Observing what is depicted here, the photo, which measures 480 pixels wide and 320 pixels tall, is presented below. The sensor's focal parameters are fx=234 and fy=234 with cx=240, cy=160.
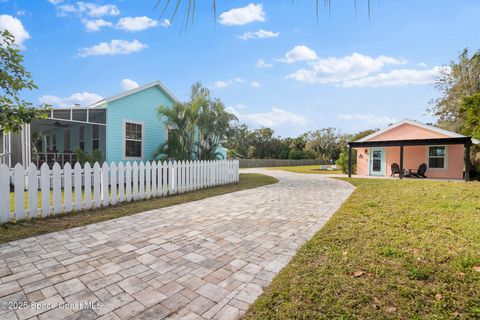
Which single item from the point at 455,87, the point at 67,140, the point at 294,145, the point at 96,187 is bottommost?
the point at 96,187

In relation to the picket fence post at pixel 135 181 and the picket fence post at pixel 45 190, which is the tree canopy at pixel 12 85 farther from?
the picket fence post at pixel 135 181

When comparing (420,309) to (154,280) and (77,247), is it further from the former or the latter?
(77,247)

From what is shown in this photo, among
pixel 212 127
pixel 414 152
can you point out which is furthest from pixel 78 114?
pixel 414 152

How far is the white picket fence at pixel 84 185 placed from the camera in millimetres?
4324

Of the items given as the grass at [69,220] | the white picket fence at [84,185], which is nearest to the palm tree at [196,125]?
the white picket fence at [84,185]

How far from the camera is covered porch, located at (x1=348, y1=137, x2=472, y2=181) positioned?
43.6 feet

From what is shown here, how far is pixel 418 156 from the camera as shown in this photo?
15.5m

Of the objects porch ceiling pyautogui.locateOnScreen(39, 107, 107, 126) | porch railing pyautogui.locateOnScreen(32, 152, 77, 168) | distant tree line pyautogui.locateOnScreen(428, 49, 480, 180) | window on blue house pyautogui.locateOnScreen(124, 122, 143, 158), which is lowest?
porch railing pyautogui.locateOnScreen(32, 152, 77, 168)

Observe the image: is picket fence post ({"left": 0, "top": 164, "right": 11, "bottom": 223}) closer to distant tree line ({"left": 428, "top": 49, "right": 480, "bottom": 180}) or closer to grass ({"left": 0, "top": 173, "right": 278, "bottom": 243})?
grass ({"left": 0, "top": 173, "right": 278, "bottom": 243})

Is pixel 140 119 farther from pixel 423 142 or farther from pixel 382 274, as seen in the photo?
pixel 423 142

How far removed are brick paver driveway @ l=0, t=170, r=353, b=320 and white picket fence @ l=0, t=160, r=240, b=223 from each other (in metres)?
1.31

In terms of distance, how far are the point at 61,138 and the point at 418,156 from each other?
22.2 meters

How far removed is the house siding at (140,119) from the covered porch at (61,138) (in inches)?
17.0

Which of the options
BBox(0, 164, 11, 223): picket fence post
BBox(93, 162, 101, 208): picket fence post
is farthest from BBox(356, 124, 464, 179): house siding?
BBox(0, 164, 11, 223): picket fence post
